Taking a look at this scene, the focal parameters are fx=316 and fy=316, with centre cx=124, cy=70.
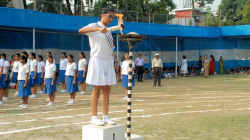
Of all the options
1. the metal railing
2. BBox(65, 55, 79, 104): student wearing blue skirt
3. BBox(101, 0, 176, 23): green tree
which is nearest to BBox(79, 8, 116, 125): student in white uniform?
BBox(65, 55, 79, 104): student wearing blue skirt

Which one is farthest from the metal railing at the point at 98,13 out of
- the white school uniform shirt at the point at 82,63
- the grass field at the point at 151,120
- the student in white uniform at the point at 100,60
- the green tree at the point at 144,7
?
the student in white uniform at the point at 100,60

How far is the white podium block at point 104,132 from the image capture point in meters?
5.15

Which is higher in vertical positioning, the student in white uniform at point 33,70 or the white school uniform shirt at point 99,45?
the white school uniform shirt at point 99,45

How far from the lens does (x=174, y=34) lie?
26062mm

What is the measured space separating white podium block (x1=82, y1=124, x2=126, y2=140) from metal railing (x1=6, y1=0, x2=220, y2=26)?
14412mm

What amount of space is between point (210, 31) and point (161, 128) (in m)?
23.5

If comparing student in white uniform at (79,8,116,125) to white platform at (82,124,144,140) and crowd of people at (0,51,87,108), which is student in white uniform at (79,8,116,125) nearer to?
A: white platform at (82,124,144,140)

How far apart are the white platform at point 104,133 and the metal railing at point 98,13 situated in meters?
14.4

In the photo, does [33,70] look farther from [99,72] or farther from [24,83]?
[99,72]

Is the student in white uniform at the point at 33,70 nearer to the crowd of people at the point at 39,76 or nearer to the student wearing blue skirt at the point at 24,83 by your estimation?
the crowd of people at the point at 39,76

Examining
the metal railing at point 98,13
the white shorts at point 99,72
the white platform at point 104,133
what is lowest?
the white platform at point 104,133

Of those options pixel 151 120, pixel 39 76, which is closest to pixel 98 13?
pixel 39 76

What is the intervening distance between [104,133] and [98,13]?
56.6 ft

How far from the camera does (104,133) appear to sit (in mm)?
5129
